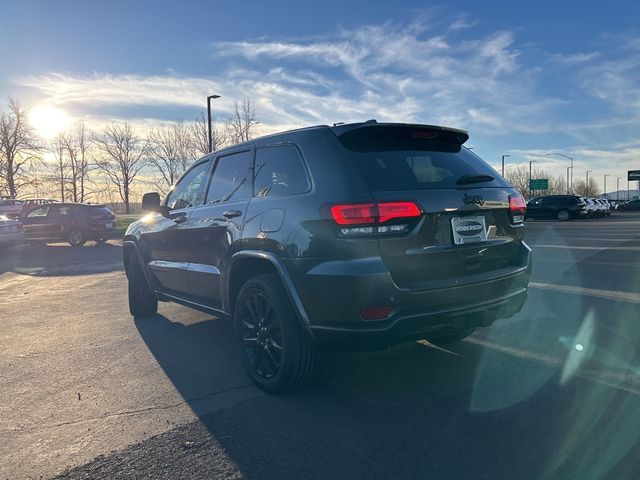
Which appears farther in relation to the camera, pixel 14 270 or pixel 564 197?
pixel 564 197

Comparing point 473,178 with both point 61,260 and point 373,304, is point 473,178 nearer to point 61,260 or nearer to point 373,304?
point 373,304

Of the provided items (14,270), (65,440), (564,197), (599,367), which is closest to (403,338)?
(599,367)

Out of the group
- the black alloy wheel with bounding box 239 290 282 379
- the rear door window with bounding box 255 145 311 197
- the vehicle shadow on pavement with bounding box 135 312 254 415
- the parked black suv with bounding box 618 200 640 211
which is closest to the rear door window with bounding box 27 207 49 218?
the vehicle shadow on pavement with bounding box 135 312 254 415

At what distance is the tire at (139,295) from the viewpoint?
6.02m

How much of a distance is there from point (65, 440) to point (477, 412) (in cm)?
262

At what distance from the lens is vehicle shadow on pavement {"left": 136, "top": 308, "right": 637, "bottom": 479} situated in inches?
103

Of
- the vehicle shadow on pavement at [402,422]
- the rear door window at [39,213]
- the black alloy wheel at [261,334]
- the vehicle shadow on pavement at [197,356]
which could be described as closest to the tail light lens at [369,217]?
the black alloy wheel at [261,334]

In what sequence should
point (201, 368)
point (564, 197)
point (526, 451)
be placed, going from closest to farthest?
point (526, 451) → point (201, 368) → point (564, 197)

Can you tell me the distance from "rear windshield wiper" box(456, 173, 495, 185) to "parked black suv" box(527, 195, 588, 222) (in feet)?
97.7

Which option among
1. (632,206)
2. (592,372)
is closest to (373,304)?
(592,372)

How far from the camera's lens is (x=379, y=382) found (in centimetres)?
373

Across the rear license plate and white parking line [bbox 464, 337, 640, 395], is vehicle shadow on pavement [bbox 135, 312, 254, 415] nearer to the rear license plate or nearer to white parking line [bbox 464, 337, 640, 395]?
the rear license plate

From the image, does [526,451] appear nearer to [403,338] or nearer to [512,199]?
[403,338]

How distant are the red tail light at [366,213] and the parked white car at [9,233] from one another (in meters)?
14.9
